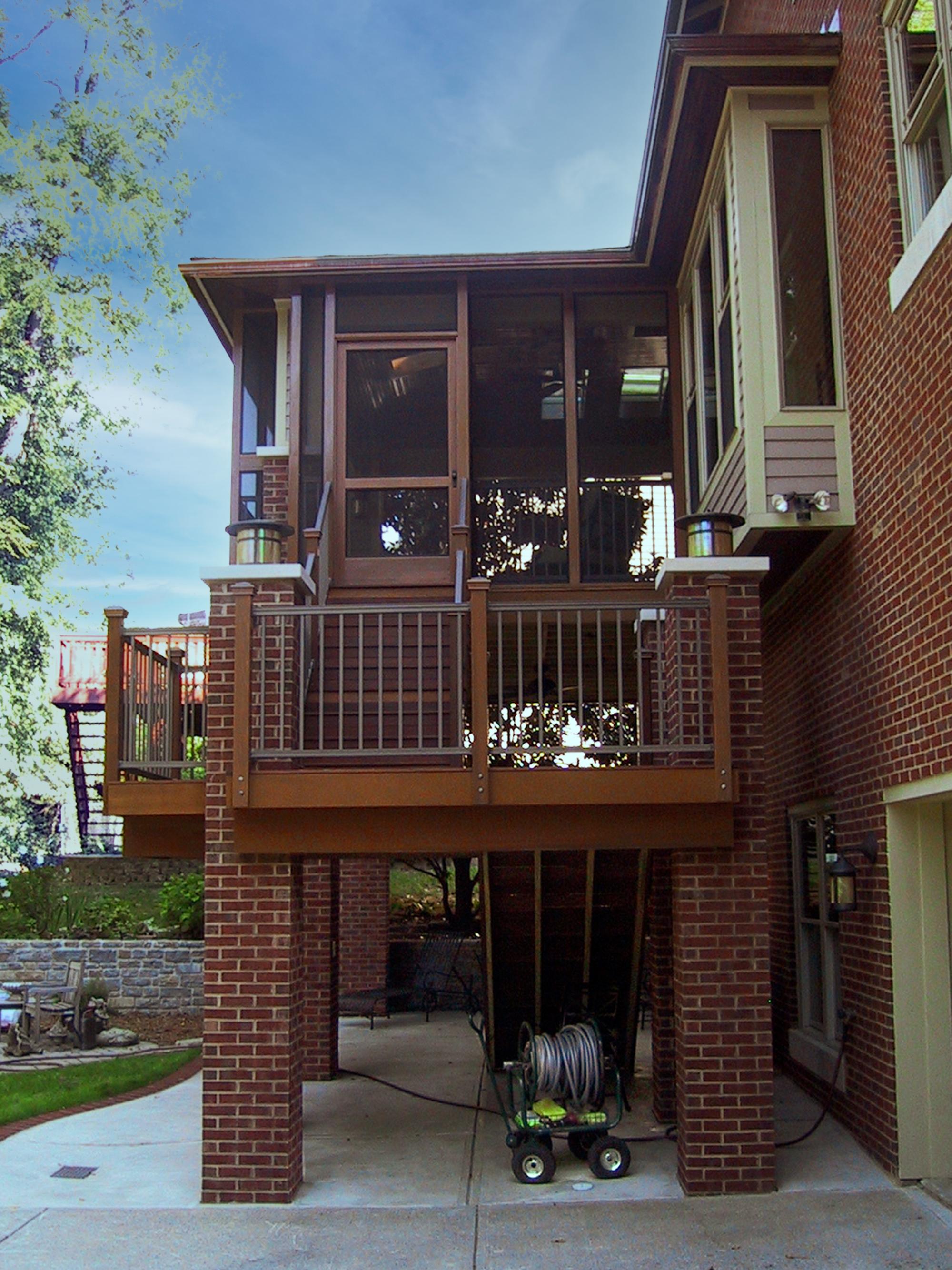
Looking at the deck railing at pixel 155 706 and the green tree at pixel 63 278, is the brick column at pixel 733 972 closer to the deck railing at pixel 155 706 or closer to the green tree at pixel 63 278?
the deck railing at pixel 155 706

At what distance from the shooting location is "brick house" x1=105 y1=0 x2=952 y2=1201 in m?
6.39

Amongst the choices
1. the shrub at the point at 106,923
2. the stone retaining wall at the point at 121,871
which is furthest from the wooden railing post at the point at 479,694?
the stone retaining wall at the point at 121,871

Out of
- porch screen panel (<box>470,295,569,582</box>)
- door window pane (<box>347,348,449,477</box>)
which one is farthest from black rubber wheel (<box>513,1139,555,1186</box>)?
door window pane (<box>347,348,449,477</box>)

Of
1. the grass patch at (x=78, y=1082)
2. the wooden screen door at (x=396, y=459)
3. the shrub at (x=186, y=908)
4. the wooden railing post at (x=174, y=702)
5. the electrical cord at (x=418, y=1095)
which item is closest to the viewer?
the wooden railing post at (x=174, y=702)

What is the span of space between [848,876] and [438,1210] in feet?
9.60

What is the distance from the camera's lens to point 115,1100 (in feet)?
30.2

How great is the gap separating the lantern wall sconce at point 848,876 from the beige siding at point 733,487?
2.02 m

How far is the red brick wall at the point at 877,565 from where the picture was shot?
596 cm

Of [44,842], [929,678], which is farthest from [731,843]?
[44,842]

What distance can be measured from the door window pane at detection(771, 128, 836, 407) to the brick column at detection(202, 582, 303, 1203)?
12.3ft

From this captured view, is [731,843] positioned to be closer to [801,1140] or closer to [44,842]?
[801,1140]

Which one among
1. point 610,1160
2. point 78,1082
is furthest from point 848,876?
point 78,1082

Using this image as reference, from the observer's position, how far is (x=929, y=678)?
605 centimetres

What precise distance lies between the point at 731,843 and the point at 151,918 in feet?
34.5
